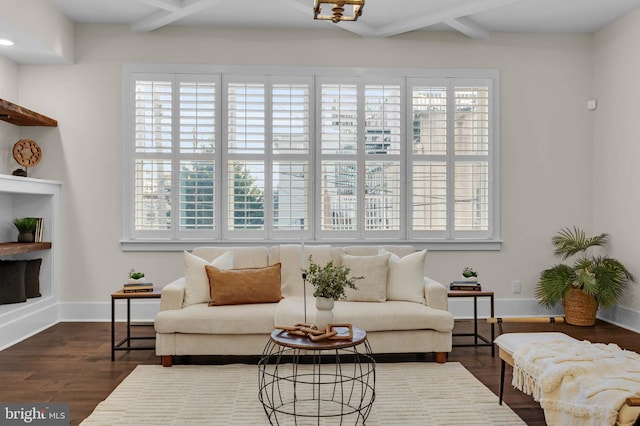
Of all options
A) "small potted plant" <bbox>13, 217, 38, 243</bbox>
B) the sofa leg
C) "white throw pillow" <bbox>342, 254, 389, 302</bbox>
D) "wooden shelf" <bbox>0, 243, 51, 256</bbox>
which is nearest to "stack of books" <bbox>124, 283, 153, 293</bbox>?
the sofa leg

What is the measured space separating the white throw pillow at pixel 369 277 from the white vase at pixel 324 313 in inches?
48.3

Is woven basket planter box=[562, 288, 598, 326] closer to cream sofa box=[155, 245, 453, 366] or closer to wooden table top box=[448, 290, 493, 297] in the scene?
wooden table top box=[448, 290, 493, 297]

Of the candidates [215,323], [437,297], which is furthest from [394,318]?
[215,323]

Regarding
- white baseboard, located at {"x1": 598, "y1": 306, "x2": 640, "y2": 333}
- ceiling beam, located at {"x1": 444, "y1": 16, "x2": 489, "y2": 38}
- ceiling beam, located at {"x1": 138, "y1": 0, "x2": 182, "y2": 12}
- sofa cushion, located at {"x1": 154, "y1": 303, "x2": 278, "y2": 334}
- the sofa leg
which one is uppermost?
ceiling beam, located at {"x1": 444, "y1": 16, "x2": 489, "y2": 38}

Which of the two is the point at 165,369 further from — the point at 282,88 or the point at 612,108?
the point at 612,108

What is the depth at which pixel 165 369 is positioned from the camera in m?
3.93

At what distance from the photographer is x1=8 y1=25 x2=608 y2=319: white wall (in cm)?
555

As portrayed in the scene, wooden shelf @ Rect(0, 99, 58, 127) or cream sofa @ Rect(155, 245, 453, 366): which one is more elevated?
wooden shelf @ Rect(0, 99, 58, 127)

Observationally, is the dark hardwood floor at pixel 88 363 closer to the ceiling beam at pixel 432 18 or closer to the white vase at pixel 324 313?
the white vase at pixel 324 313

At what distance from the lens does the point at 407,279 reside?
441cm

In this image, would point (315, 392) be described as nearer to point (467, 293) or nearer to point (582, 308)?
point (467, 293)

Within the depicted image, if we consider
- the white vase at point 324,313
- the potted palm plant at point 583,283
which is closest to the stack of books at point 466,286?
the potted palm plant at point 583,283

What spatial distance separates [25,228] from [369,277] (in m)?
3.40

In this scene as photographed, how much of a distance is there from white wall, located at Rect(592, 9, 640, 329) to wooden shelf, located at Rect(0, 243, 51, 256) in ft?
19.1
